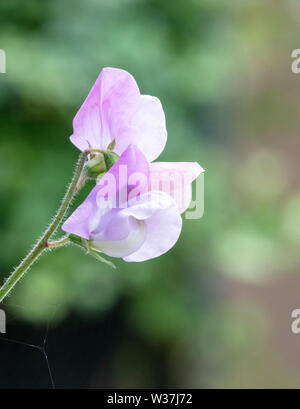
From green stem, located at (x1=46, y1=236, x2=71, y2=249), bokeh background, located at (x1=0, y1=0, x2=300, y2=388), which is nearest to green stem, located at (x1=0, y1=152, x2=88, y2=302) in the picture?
green stem, located at (x1=46, y1=236, x2=71, y2=249)

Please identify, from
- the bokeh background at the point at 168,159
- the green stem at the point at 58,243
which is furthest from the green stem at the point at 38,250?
the bokeh background at the point at 168,159

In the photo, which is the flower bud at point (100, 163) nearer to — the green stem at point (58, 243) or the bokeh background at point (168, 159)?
the green stem at point (58, 243)

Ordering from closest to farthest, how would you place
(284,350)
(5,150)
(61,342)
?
1. (5,150)
2. (61,342)
3. (284,350)

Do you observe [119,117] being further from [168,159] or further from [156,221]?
[168,159]

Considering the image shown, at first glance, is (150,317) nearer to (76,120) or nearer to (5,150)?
(5,150)

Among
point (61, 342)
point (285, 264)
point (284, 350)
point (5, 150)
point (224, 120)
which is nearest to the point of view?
point (5, 150)
